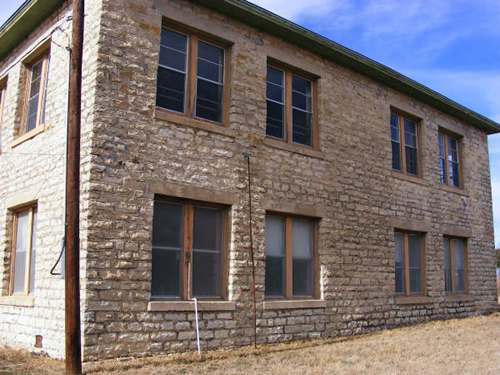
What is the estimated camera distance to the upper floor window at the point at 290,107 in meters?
12.8

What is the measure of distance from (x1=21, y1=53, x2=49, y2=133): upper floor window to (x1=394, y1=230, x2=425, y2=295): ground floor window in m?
9.43

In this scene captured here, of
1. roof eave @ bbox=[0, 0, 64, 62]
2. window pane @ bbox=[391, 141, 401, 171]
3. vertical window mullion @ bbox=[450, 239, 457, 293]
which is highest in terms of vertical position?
roof eave @ bbox=[0, 0, 64, 62]

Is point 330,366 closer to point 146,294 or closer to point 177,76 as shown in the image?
point 146,294

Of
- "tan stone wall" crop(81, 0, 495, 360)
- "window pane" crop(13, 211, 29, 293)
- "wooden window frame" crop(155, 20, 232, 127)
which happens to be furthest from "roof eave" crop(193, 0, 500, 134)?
"window pane" crop(13, 211, 29, 293)

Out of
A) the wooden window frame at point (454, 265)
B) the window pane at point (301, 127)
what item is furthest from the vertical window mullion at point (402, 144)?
the window pane at point (301, 127)

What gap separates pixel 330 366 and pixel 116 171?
4.81m

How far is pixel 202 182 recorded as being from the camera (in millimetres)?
11000

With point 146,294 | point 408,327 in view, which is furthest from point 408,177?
point 146,294

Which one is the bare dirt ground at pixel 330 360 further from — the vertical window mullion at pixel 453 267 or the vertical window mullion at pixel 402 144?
the vertical window mullion at pixel 402 144

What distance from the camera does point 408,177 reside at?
16.0m

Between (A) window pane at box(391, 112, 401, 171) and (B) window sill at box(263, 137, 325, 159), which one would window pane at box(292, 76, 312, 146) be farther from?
(A) window pane at box(391, 112, 401, 171)

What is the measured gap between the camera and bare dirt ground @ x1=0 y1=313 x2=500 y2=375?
29.0 ft

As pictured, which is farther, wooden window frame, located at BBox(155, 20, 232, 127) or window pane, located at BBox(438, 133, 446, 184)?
window pane, located at BBox(438, 133, 446, 184)

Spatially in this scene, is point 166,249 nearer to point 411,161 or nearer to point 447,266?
point 411,161
